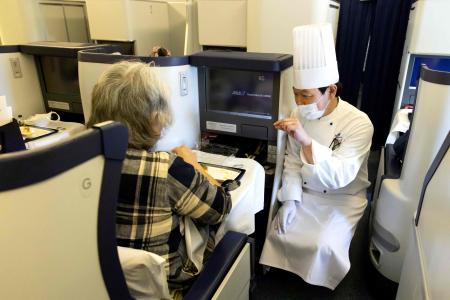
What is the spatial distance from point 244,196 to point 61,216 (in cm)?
76

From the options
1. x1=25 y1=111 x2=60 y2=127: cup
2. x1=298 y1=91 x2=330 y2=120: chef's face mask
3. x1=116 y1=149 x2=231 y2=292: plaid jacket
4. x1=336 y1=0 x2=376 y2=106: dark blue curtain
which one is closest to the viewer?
x1=116 y1=149 x2=231 y2=292: plaid jacket

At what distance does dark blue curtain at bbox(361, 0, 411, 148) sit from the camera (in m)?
2.64

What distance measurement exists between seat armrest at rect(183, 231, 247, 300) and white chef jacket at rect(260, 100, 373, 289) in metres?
0.48

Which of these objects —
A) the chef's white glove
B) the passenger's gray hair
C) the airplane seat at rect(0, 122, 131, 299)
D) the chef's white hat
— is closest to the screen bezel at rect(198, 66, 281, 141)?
the chef's white hat

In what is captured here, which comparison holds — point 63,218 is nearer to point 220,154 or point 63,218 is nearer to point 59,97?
point 220,154

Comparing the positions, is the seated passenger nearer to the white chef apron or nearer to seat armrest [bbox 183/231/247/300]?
seat armrest [bbox 183/231/247/300]

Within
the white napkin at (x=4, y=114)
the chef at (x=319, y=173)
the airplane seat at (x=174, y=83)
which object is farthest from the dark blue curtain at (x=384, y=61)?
the white napkin at (x=4, y=114)

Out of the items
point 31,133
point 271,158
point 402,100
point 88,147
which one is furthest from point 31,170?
point 402,100

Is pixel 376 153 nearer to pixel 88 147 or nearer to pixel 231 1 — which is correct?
pixel 231 1

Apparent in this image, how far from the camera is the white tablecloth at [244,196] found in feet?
3.76

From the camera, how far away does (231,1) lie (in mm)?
2143

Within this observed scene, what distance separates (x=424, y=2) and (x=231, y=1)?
113cm

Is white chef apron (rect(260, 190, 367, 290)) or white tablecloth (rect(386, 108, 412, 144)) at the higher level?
white tablecloth (rect(386, 108, 412, 144))

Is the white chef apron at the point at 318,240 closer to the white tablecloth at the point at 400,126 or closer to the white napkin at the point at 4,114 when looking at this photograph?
the white tablecloth at the point at 400,126
